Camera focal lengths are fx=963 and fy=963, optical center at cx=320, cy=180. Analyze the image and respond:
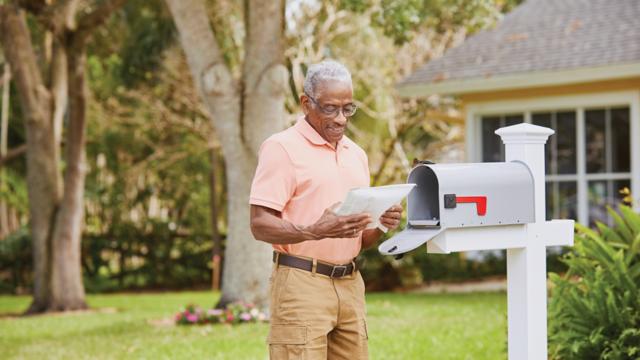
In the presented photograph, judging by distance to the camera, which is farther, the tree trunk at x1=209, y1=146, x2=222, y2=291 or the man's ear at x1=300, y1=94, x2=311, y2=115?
the tree trunk at x1=209, y1=146, x2=222, y2=291

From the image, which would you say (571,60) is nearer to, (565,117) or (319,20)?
(565,117)

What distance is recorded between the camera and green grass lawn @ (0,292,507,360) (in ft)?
27.8

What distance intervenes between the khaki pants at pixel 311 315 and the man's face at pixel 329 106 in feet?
2.00

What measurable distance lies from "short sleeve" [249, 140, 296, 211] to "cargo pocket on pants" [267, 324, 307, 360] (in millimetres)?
508

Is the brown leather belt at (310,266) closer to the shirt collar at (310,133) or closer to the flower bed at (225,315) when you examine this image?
the shirt collar at (310,133)

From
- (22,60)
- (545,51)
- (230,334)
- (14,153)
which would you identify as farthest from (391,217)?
(14,153)

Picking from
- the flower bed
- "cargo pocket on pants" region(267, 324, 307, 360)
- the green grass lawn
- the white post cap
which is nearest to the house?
the green grass lawn

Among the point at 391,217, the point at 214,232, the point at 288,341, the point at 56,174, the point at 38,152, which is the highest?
the point at 38,152

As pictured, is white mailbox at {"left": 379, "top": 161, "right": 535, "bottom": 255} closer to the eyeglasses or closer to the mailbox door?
the mailbox door

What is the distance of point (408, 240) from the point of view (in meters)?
3.96

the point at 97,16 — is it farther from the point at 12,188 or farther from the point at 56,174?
the point at 12,188

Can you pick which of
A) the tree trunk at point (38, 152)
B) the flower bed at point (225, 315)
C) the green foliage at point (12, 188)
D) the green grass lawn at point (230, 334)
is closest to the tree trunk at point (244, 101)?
the flower bed at point (225, 315)

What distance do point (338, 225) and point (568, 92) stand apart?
451 inches

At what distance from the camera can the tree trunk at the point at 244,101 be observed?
34.6 feet
